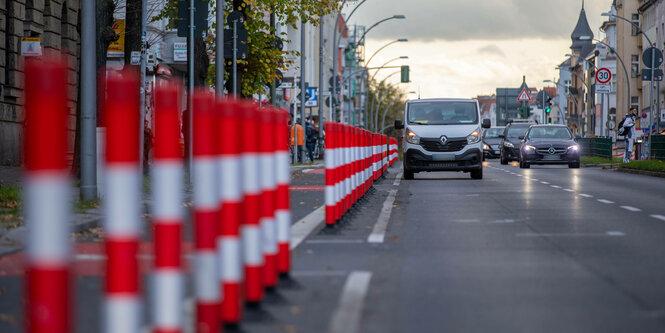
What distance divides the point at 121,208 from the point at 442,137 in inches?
955

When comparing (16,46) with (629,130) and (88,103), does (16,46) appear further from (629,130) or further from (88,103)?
(629,130)

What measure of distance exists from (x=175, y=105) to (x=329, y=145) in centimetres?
797

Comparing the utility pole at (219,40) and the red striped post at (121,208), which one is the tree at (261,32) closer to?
the utility pole at (219,40)

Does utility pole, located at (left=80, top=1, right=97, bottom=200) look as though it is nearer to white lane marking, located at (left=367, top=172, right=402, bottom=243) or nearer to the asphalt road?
the asphalt road

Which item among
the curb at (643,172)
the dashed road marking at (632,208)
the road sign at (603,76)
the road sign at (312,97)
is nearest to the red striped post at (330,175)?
the dashed road marking at (632,208)

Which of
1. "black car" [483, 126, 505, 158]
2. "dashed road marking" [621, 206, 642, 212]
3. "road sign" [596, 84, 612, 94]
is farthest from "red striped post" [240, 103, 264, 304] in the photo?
"black car" [483, 126, 505, 158]

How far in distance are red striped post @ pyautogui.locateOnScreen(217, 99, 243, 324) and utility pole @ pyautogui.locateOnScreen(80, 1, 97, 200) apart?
33.6 feet

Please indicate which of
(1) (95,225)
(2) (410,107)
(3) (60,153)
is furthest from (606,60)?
(3) (60,153)

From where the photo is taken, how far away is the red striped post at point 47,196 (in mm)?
3576

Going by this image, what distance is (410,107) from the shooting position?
2903 centimetres

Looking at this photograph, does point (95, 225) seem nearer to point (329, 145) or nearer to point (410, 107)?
point (329, 145)

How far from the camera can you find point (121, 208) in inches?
158

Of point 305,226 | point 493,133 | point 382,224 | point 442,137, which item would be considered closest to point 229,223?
point 305,226

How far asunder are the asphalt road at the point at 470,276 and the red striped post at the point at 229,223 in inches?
10.4
